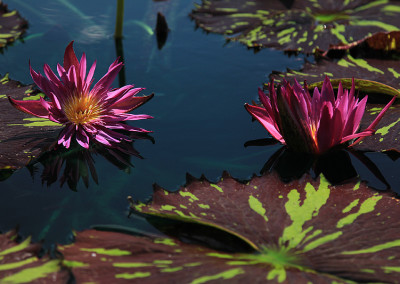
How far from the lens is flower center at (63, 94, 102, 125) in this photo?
1.98 m

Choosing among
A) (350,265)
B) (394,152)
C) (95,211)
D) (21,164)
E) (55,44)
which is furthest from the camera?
(55,44)

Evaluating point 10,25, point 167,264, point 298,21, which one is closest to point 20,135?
point 167,264

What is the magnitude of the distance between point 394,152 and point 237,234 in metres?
0.87

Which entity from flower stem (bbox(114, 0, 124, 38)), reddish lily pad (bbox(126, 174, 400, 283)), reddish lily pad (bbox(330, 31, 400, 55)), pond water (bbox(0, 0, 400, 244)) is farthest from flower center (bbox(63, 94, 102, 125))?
reddish lily pad (bbox(330, 31, 400, 55))

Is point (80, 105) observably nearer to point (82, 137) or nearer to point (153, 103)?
point (82, 137)

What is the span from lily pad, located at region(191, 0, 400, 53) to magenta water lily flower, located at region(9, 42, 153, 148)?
1179 mm

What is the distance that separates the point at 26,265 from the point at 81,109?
74cm

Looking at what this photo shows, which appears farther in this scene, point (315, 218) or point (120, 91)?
point (120, 91)

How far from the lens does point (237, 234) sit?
146 cm

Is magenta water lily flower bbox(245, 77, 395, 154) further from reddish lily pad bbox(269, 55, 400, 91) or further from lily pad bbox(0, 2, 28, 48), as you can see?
lily pad bbox(0, 2, 28, 48)

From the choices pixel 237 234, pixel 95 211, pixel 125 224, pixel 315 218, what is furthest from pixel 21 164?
pixel 315 218

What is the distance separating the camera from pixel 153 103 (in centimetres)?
235

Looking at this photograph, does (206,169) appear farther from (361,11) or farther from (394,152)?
(361,11)

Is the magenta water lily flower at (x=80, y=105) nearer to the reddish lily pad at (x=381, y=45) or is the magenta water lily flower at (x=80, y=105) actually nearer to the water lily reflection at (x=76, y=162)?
the water lily reflection at (x=76, y=162)
